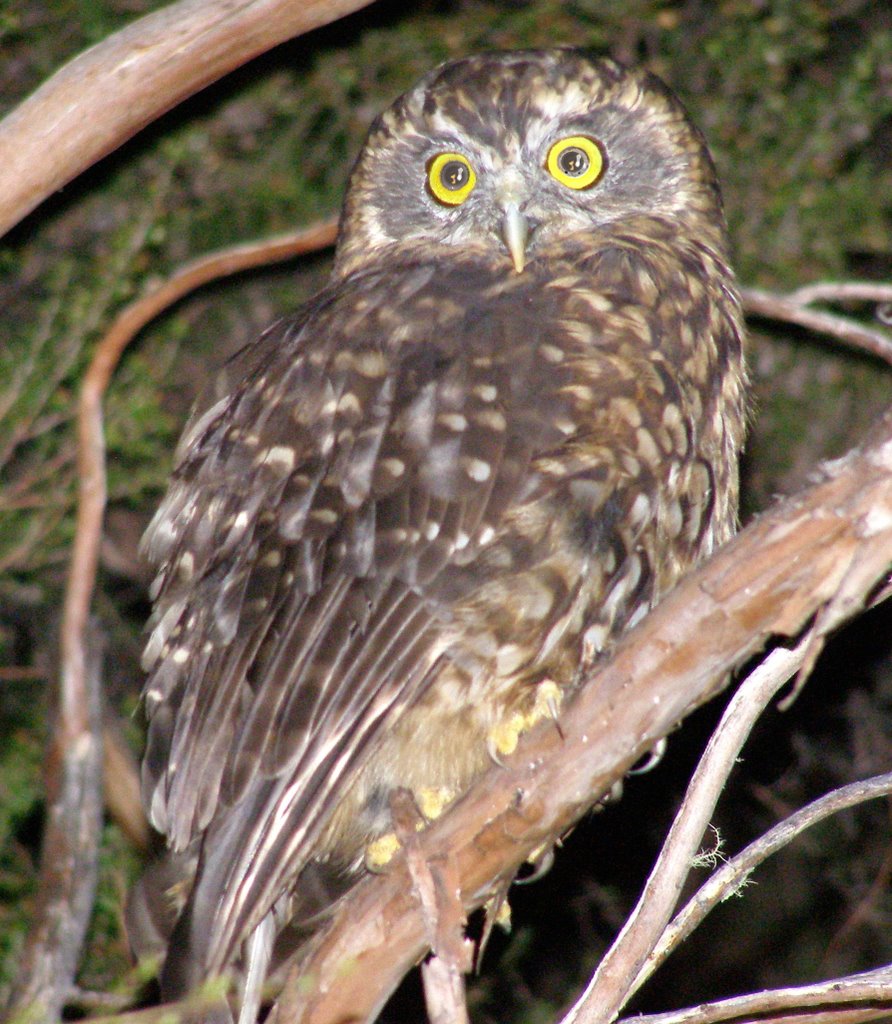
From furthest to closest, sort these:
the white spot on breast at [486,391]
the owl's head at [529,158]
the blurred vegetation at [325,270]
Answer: the blurred vegetation at [325,270]
the owl's head at [529,158]
the white spot on breast at [486,391]

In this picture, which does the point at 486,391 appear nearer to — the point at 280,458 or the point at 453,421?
the point at 453,421

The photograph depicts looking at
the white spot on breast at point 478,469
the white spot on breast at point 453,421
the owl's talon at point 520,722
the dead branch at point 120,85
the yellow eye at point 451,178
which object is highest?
the dead branch at point 120,85

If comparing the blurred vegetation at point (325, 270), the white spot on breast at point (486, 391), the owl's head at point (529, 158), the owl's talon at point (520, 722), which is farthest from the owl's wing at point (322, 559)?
the blurred vegetation at point (325, 270)

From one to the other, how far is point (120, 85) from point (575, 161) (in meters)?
1.12

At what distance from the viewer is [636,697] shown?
180 centimetres

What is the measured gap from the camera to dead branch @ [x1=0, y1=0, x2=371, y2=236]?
203 cm

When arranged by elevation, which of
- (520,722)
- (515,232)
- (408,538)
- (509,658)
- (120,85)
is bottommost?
(520,722)

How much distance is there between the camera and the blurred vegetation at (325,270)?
364 centimetres

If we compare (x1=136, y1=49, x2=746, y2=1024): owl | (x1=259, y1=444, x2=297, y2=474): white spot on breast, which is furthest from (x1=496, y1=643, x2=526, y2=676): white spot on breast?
(x1=259, y1=444, x2=297, y2=474): white spot on breast

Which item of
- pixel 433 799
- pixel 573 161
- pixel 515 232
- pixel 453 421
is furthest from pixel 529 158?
pixel 433 799

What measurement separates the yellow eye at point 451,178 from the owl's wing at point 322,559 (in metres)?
0.37

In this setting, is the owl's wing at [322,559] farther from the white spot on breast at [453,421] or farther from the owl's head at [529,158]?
the owl's head at [529,158]

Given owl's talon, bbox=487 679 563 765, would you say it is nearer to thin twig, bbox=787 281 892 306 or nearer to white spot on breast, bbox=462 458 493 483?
white spot on breast, bbox=462 458 493 483

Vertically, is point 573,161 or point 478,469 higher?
point 573,161
